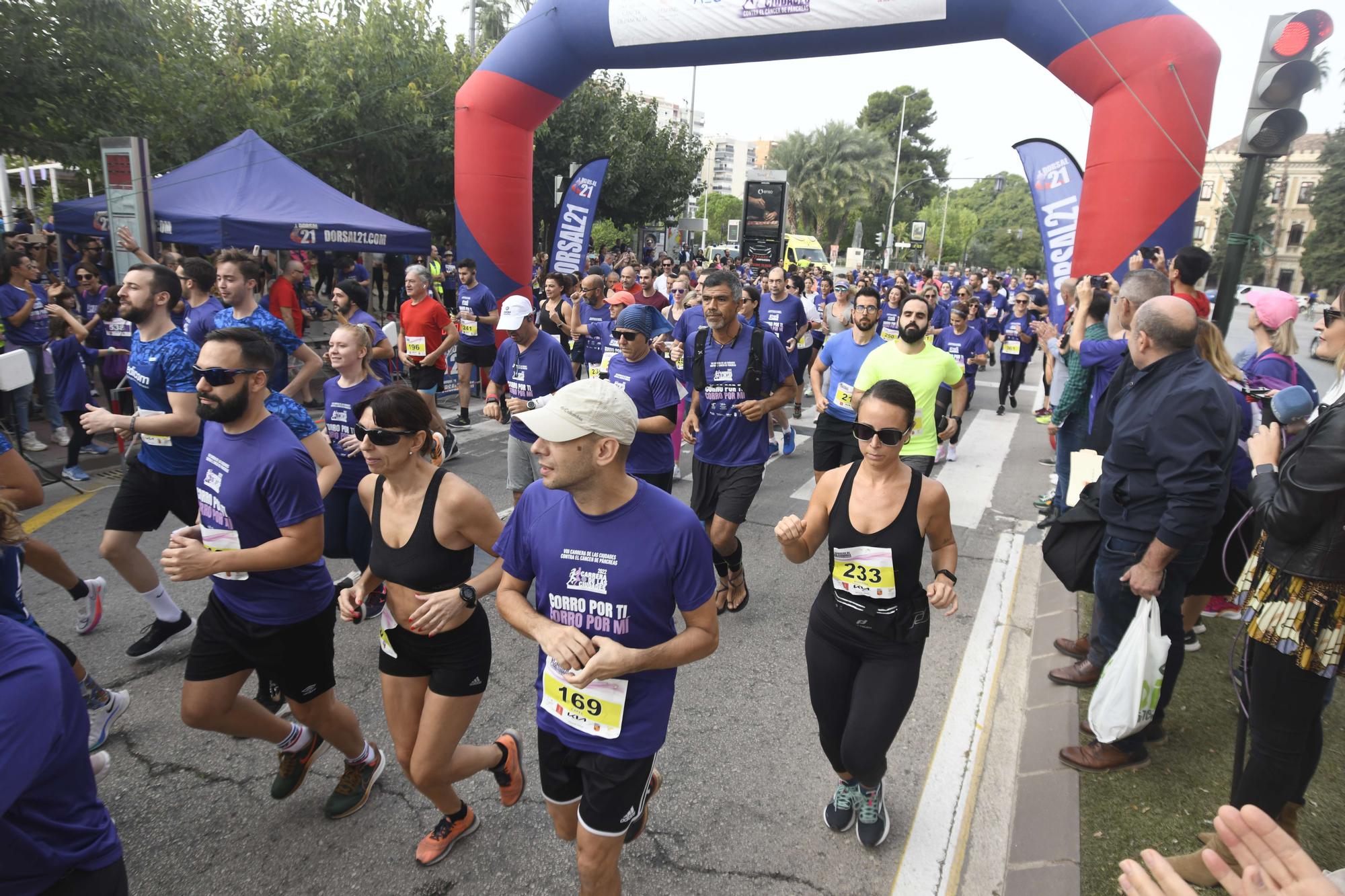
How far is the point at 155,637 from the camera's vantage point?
429 centimetres

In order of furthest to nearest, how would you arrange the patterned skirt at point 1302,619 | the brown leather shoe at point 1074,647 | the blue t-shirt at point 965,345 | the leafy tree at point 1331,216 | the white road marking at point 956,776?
the leafy tree at point 1331,216 < the blue t-shirt at point 965,345 < the brown leather shoe at point 1074,647 < the white road marking at point 956,776 < the patterned skirt at point 1302,619

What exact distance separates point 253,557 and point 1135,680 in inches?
133

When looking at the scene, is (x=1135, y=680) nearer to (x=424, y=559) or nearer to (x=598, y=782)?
(x=598, y=782)

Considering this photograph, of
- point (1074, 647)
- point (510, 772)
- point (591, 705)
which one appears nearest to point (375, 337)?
point (510, 772)

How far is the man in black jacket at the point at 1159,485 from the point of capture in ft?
9.82

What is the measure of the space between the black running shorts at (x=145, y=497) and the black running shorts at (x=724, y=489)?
2.92 metres

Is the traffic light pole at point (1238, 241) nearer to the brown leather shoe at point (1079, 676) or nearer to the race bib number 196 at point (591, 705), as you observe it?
the brown leather shoe at point (1079, 676)

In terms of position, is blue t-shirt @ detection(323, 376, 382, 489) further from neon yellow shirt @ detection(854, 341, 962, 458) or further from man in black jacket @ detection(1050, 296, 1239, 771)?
man in black jacket @ detection(1050, 296, 1239, 771)

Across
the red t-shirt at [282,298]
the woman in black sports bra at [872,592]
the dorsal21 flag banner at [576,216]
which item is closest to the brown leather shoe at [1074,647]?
the woman in black sports bra at [872,592]

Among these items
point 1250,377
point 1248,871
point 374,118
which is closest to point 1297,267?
point 374,118

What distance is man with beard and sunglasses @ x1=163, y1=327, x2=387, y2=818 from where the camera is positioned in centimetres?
284

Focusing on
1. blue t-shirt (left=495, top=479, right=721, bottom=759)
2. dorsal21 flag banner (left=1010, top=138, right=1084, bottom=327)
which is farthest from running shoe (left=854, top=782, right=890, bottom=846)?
dorsal21 flag banner (left=1010, top=138, right=1084, bottom=327)

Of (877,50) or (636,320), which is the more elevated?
(877,50)

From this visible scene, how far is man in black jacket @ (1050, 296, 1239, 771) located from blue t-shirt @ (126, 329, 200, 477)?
448cm
